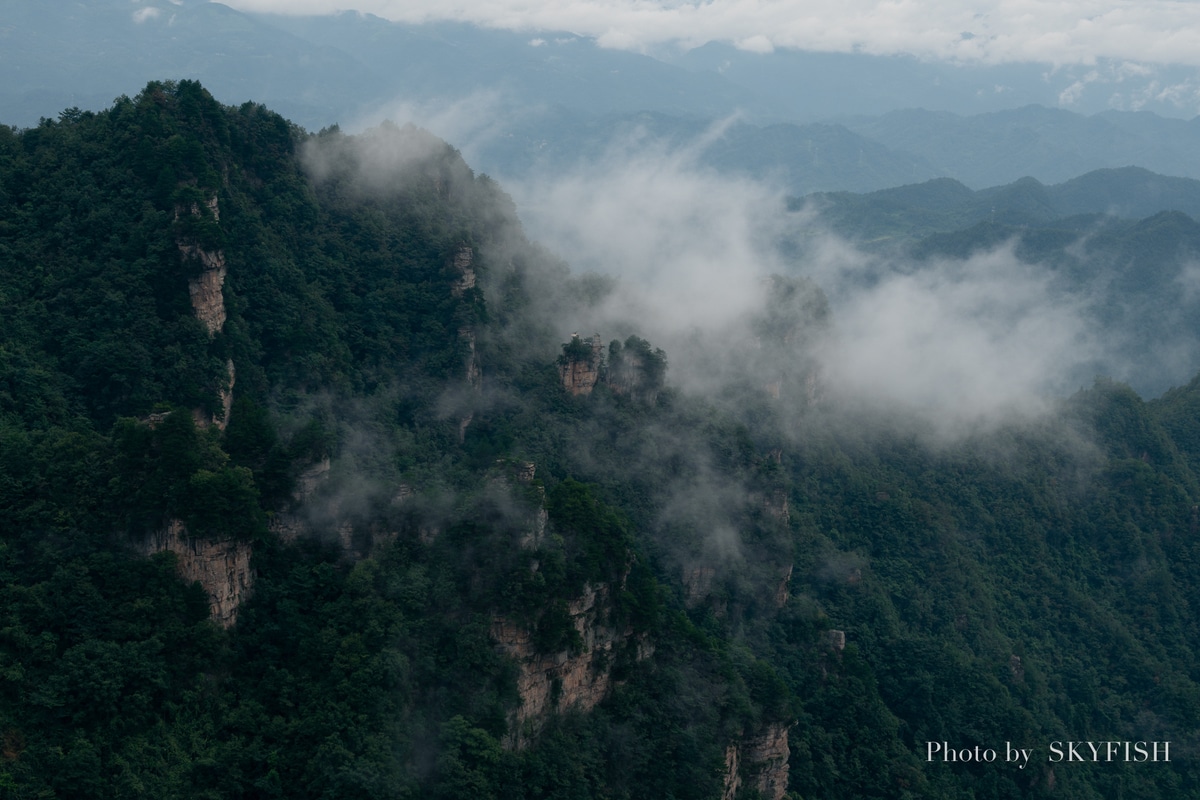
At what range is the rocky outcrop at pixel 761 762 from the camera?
46.0m

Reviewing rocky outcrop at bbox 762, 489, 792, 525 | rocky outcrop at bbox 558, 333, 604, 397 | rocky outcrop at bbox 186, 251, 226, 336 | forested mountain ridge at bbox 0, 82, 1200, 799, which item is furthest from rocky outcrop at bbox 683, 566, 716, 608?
rocky outcrop at bbox 186, 251, 226, 336

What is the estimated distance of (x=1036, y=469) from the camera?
263 feet

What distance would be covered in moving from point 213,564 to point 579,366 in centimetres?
2655

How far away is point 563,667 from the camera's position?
42.4m

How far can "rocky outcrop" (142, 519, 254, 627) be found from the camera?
37.4m

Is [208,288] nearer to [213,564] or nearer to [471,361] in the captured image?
[213,564]

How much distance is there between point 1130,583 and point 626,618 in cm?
4431

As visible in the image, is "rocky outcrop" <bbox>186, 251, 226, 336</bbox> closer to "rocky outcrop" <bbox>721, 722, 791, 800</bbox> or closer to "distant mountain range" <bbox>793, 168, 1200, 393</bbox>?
"rocky outcrop" <bbox>721, 722, 791, 800</bbox>

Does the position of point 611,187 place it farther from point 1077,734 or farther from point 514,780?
point 514,780

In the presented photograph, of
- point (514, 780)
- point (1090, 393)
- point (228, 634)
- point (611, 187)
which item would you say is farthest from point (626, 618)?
point (611, 187)

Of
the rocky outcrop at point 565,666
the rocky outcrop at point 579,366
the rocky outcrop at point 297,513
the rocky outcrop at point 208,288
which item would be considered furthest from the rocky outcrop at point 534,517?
the rocky outcrop at point 579,366

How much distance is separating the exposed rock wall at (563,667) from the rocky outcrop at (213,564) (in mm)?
9261

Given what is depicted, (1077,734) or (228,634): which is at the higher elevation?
(228,634)

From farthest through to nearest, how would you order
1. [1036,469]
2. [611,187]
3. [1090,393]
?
[611,187]
[1090,393]
[1036,469]
